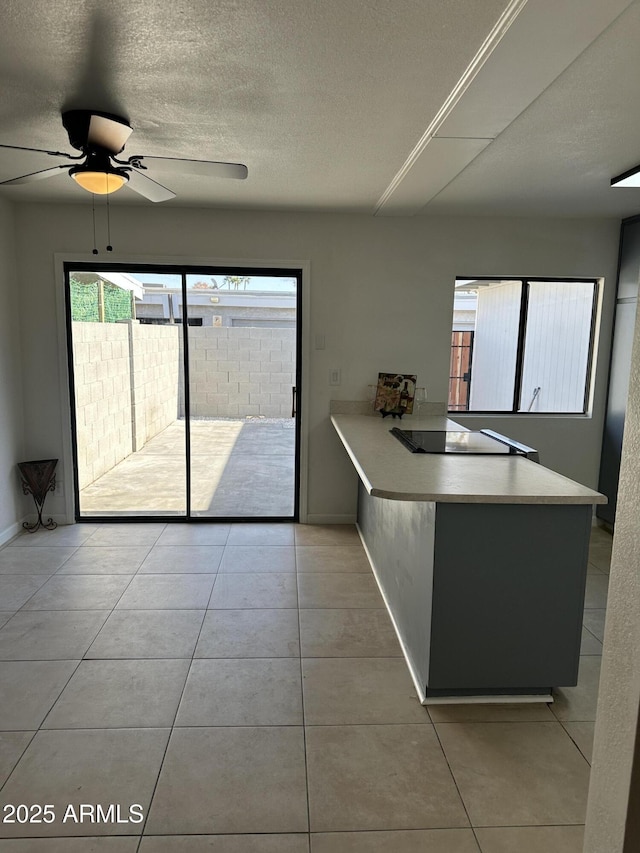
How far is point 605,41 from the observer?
177 cm

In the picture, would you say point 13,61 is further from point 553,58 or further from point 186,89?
point 553,58

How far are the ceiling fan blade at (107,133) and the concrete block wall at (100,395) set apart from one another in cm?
223

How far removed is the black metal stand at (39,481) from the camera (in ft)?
13.5

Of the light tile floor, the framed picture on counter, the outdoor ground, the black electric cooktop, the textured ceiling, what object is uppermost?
the textured ceiling

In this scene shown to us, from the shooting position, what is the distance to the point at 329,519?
457 cm

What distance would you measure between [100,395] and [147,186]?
220cm

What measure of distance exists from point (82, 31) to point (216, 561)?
2863 mm

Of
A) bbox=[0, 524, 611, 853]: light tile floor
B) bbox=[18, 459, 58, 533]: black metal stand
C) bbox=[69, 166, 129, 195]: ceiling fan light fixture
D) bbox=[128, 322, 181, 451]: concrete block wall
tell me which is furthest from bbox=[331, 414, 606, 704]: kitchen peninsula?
bbox=[18, 459, 58, 533]: black metal stand

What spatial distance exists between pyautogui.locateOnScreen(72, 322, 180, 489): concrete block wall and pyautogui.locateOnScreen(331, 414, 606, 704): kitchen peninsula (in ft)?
8.54

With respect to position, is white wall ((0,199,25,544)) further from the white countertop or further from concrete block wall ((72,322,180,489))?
the white countertop

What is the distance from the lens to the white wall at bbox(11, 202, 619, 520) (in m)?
4.14

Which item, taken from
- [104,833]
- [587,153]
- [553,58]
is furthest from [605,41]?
[104,833]

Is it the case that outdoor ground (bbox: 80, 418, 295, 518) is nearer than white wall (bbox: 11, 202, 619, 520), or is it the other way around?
white wall (bbox: 11, 202, 619, 520)

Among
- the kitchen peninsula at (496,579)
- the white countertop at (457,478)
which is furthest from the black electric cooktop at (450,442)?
the kitchen peninsula at (496,579)
